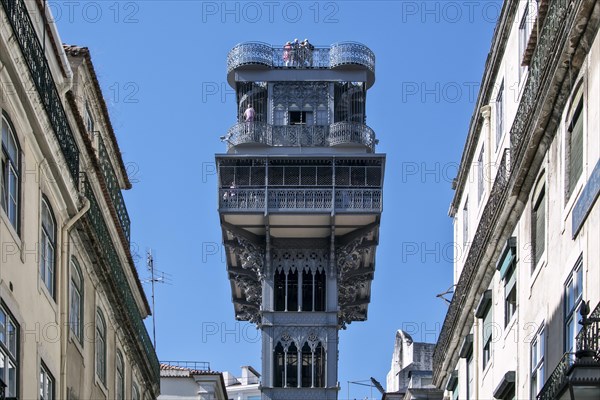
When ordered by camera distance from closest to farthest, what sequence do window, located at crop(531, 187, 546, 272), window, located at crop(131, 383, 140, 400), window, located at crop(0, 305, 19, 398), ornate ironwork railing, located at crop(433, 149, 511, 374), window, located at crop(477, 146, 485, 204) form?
window, located at crop(0, 305, 19, 398) → window, located at crop(531, 187, 546, 272) → ornate ironwork railing, located at crop(433, 149, 511, 374) → window, located at crop(477, 146, 485, 204) → window, located at crop(131, 383, 140, 400)

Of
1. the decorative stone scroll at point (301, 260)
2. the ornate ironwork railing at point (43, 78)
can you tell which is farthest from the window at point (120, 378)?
the decorative stone scroll at point (301, 260)

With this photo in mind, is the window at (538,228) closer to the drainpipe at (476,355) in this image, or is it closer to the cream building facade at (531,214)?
the cream building facade at (531,214)

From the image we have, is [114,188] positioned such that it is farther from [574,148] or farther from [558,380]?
[558,380]

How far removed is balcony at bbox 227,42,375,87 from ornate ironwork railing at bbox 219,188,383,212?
4.87 meters

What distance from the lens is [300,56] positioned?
Answer: 250 feet

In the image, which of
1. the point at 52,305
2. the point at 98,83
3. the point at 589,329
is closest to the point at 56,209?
the point at 52,305

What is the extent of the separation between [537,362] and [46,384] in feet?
24.3

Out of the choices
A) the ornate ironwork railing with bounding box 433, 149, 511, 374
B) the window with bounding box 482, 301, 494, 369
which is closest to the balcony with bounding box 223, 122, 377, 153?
the ornate ironwork railing with bounding box 433, 149, 511, 374

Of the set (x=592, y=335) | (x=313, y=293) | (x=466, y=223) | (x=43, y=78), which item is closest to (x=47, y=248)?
(x=43, y=78)

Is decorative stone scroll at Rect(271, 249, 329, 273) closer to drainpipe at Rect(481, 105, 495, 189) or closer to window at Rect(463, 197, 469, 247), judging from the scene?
window at Rect(463, 197, 469, 247)

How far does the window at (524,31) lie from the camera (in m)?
30.4

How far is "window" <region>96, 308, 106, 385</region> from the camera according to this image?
33.4 meters

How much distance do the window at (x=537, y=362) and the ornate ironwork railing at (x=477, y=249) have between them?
363 cm

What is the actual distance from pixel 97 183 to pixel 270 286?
4135cm
